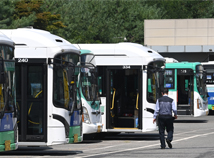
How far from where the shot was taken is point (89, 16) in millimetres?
72062

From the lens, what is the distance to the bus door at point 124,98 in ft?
63.8

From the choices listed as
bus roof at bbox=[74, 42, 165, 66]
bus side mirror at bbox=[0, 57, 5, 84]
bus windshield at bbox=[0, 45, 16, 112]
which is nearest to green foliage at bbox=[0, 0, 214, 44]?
bus roof at bbox=[74, 42, 165, 66]

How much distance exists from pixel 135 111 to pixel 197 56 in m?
34.6

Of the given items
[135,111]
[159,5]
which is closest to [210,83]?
[135,111]

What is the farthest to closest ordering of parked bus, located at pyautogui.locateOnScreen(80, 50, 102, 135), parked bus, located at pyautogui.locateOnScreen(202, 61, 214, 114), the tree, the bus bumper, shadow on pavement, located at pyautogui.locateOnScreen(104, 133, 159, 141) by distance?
the tree, parked bus, located at pyautogui.locateOnScreen(202, 61, 214, 114), shadow on pavement, located at pyautogui.locateOnScreen(104, 133, 159, 141), parked bus, located at pyautogui.locateOnScreen(80, 50, 102, 135), the bus bumper

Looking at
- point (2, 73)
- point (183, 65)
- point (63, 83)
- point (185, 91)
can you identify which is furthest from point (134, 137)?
point (2, 73)

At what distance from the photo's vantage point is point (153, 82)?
64.4 feet

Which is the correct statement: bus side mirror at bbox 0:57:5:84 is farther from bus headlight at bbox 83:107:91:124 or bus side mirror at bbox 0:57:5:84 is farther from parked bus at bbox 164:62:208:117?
parked bus at bbox 164:62:208:117

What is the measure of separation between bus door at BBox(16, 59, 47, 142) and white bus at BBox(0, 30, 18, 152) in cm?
182

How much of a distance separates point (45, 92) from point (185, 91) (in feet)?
51.6

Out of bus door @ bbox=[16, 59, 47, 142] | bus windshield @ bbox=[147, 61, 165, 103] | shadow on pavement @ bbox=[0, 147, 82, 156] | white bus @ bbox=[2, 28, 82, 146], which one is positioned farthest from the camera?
bus windshield @ bbox=[147, 61, 165, 103]

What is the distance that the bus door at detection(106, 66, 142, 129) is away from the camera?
63.8 feet

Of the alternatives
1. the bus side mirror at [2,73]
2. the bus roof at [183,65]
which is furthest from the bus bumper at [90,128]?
the bus roof at [183,65]

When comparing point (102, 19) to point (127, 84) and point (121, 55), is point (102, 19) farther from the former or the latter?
point (121, 55)
